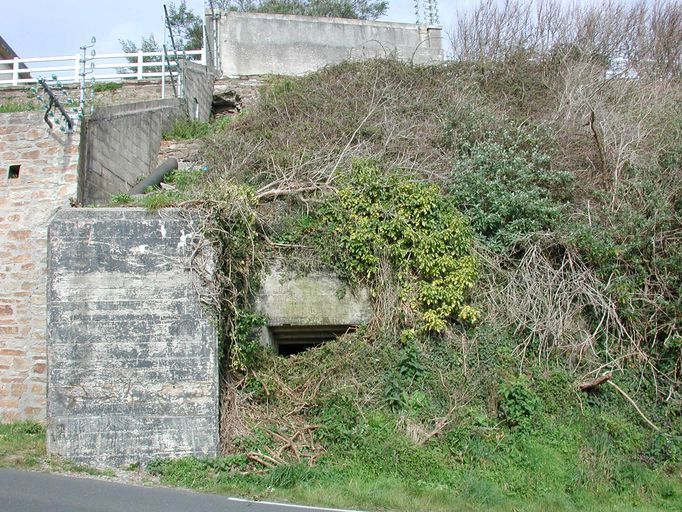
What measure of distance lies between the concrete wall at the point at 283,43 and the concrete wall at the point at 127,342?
11.5 m

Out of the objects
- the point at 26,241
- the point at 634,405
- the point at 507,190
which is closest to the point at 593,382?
the point at 634,405

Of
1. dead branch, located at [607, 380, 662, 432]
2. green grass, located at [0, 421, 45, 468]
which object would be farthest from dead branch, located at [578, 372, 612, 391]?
green grass, located at [0, 421, 45, 468]

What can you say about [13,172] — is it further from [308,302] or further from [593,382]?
[593,382]

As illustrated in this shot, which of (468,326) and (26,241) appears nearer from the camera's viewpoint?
(468,326)

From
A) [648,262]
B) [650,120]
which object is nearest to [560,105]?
[650,120]

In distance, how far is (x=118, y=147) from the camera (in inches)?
487

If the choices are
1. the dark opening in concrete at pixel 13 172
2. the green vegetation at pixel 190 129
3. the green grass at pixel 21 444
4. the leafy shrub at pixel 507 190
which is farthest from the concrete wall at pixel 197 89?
the green grass at pixel 21 444

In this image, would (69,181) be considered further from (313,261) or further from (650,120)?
(650,120)

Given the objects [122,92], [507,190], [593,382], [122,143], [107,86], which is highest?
[107,86]

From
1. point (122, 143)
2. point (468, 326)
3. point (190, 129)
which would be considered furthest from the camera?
point (190, 129)

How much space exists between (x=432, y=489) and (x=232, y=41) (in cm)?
1543

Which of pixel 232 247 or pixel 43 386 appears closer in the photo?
pixel 232 247

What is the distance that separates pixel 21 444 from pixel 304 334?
4444mm

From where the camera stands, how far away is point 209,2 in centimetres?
1869
